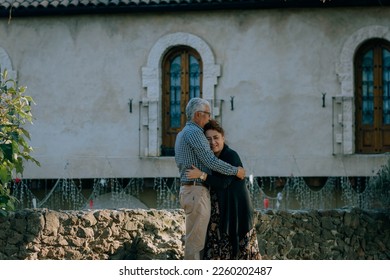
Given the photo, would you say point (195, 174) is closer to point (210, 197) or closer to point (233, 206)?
point (210, 197)

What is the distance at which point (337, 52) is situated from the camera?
66.3 feet

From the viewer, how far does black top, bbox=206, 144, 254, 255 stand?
358 inches

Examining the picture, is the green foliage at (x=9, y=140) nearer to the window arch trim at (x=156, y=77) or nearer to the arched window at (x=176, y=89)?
the window arch trim at (x=156, y=77)

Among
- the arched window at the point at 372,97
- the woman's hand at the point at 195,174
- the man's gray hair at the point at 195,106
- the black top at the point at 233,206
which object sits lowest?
the black top at the point at 233,206

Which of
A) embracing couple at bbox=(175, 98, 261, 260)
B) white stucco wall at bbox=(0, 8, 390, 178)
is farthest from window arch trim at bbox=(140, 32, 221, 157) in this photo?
embracing couple at bbox=(175, 98, 261, 260)

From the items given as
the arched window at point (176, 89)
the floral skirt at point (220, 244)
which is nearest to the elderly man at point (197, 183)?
the floral skirt at point (220, 244)

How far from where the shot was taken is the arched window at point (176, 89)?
20.8 meters

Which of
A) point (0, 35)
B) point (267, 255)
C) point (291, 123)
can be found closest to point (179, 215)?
point (267, 255)

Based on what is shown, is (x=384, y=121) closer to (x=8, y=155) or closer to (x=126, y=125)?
(x=126, y=125)

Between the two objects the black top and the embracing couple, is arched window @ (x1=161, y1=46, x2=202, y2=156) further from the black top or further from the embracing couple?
the black top

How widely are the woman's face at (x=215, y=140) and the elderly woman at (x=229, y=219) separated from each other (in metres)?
0.13

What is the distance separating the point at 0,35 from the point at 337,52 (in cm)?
714

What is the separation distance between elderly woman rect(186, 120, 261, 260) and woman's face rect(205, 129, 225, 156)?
0.43 ft

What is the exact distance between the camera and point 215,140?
9.30 metres
